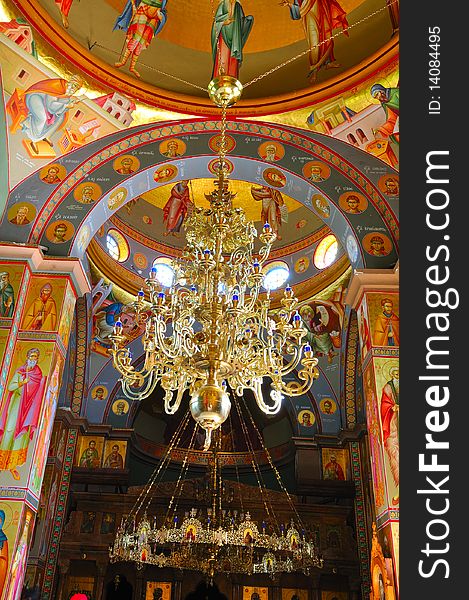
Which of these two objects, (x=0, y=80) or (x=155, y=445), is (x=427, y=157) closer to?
(x=0, y=80)

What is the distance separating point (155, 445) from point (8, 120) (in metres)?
10.5

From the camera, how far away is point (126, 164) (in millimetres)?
10773

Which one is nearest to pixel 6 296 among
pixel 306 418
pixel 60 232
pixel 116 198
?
pixel 60 232

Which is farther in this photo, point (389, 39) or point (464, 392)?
point (389, 39)

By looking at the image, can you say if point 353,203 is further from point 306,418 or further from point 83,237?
point 306,418

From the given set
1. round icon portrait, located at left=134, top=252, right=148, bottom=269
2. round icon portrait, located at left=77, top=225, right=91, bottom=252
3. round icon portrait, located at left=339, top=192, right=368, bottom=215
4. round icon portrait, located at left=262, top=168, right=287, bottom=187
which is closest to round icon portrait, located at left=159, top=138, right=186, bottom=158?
round icon portrait, located at left=262, top=168, right=287, bottom=187

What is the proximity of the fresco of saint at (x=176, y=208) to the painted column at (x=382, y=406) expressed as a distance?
6.93 meters

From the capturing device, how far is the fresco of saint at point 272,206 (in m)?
15.6

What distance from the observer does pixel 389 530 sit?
7.97m

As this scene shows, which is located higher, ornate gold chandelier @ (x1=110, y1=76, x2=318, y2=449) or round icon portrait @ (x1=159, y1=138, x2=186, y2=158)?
round icon portrait @ (x1=159, y1=138, x2=186, y2=158)

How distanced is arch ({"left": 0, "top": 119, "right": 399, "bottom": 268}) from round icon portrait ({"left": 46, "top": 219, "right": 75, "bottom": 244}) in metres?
0.02

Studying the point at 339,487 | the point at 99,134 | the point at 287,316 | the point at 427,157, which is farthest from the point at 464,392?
the point at 339,487

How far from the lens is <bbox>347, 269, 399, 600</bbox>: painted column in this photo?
26.3 feet

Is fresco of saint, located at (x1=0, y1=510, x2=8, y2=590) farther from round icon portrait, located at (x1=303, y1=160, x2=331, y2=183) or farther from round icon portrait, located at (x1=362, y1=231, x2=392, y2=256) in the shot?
round icon portrait, located at (x1=303, y1=160, x2=331, y2=183)
